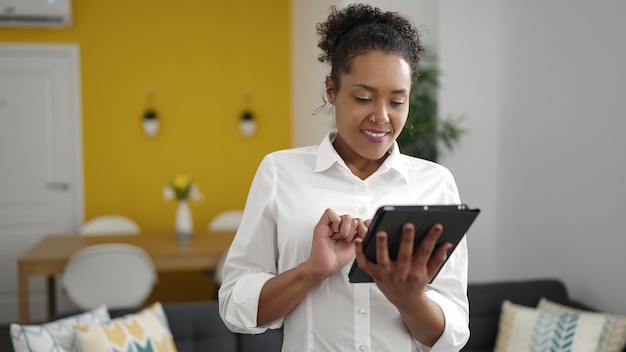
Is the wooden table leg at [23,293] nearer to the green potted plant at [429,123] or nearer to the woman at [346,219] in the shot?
the green potted plant at [429,123]

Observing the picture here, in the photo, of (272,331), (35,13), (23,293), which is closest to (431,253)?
(272,331)

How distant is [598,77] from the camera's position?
2.74m

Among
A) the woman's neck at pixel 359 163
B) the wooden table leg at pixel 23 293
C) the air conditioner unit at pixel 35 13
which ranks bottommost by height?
the wooden table leg at pixel 23 293

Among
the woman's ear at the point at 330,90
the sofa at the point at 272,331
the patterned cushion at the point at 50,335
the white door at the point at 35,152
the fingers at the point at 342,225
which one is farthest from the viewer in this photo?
the white door at the point at 35,152

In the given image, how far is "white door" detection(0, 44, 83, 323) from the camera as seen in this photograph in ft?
15.1

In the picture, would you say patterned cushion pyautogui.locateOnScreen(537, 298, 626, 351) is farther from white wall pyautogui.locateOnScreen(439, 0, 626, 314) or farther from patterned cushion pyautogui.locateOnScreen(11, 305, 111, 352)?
patterned cushion pyautogui.locateOnScreen(11, 305, 111, 352)

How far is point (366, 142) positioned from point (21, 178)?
4113 mm

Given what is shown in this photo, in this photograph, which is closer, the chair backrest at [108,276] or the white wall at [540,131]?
the white wall at [540,131]

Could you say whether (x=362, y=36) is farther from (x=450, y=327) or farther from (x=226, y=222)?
(x=226, y=222)

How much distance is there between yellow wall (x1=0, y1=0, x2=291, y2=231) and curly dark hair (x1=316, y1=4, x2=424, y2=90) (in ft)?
12.2

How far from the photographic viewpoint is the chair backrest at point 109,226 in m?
4.27

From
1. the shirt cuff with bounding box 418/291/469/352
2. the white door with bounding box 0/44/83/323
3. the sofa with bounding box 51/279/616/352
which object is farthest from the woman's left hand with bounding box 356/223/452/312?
the white door with bounding box 0/44/83/323

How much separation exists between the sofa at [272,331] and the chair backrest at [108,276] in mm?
952

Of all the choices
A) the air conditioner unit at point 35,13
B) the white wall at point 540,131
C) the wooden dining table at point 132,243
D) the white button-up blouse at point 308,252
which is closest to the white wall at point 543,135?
the white wall at point 540,131
